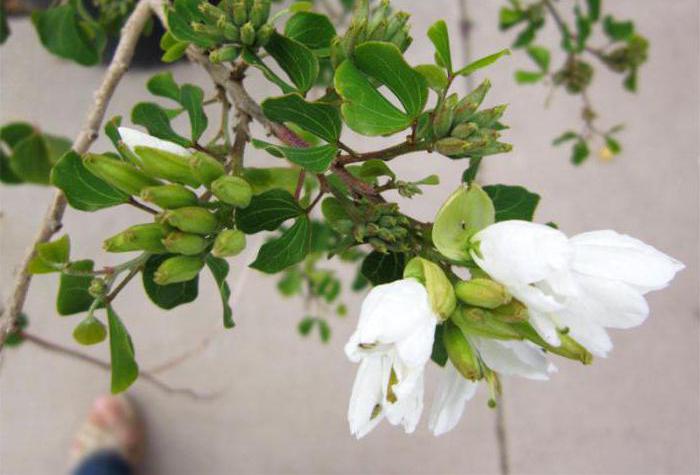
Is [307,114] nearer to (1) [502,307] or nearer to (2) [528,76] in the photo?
(1) [502,307]

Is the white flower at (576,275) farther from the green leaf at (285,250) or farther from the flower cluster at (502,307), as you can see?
the green leaf at (285,250)

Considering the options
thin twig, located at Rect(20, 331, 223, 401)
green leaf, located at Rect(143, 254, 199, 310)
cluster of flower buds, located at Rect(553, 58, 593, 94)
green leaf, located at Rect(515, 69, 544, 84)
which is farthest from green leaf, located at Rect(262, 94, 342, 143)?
green leaf, located at Rect(515, 69, 544, 84)

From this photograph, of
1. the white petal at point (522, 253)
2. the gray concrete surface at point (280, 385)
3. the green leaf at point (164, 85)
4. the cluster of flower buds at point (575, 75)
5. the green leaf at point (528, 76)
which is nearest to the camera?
the white petal at point (522, 253)

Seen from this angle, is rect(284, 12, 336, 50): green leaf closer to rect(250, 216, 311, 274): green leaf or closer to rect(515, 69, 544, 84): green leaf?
rect(250, 216, 311, 274): green leaf

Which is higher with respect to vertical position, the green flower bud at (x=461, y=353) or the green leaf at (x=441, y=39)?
the green leaf at (x=441, y=39)

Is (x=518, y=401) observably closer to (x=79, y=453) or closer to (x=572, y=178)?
(x=572, y=178)

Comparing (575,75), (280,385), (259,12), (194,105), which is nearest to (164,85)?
(194,105)

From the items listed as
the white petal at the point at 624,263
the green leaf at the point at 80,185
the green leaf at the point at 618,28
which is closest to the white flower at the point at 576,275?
the white petal at the point at 624,263

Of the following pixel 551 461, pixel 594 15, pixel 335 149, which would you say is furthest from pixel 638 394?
pixel 335 149
